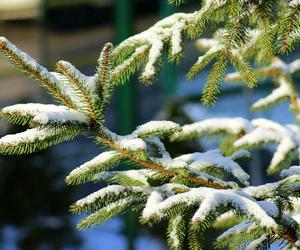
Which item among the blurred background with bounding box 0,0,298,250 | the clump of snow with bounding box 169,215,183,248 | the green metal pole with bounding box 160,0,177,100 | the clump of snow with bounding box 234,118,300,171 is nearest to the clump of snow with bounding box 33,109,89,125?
the clump of snow with bounding box 169,215,183,248

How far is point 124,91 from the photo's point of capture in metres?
7.81

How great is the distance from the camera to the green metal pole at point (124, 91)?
768 centimetres

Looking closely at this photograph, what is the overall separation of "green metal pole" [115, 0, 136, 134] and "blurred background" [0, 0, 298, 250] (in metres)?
0.01

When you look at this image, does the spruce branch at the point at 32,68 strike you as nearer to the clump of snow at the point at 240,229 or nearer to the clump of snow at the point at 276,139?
the clump of snow at the point at 240,229

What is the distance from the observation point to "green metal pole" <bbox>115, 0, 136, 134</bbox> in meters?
7.68

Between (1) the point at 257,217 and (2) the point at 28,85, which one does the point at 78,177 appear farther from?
(2) the point at 28,85

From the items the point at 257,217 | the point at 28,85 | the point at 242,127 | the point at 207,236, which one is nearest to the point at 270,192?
the point at 257,217

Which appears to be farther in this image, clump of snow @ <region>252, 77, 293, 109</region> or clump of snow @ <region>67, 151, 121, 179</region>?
clump of snow @ <region>252, 77, 293, 109</region>

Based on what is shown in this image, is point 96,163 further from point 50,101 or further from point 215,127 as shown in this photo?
point 50,101

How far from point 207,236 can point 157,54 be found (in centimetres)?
396

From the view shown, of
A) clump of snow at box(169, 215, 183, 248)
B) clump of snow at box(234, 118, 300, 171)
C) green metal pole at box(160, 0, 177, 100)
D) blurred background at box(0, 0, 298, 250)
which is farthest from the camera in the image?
green metal pole at box(160, 0, 177, 100)

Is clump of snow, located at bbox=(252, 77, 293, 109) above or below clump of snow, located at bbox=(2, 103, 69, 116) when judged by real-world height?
above

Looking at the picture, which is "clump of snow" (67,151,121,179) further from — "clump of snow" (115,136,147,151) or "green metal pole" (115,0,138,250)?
"green metal pole" (115,0,138,250)

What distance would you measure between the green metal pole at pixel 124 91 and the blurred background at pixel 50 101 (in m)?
0.01
